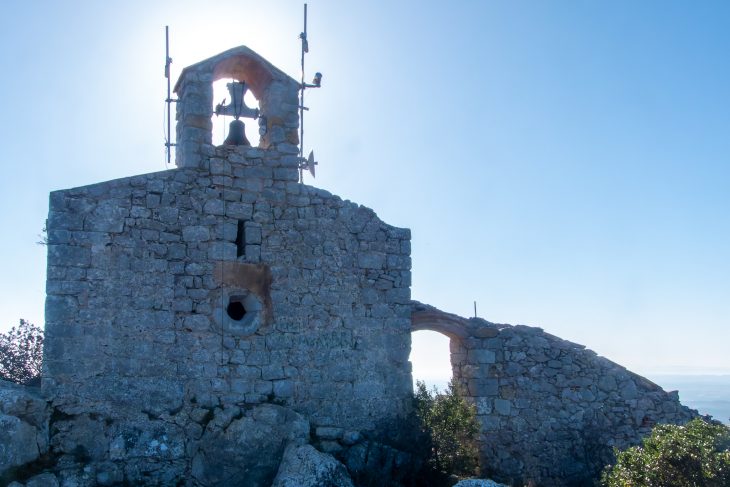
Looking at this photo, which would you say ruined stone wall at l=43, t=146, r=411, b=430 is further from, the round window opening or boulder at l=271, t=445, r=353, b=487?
boulder at l=271, t=445, r=353, b=487

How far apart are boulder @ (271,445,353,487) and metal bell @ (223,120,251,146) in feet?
13.5

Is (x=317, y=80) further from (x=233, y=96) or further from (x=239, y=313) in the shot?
(x=239, y=313)

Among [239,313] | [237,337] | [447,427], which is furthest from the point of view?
[447,427]

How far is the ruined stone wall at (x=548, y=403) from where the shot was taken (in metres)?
11.3

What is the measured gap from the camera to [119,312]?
8867 millimetres

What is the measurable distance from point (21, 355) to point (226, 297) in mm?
4979

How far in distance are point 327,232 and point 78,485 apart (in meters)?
4.24

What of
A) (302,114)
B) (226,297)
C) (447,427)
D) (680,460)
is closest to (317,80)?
(302,114)

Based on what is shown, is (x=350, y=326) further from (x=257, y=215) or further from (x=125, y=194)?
(x=125, y=194)

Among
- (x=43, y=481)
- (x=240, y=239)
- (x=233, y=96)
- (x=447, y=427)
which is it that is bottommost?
(x=43, y=481)

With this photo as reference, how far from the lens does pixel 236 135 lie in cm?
1041

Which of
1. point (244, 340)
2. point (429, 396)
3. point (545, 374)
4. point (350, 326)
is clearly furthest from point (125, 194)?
point (545, 374)

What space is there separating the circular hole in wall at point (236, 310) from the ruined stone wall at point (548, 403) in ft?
11.8

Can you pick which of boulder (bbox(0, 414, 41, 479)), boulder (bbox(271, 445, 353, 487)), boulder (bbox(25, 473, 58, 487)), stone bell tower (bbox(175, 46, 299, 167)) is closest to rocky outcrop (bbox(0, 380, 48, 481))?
boulder (bbox(0, 414, 41, 479))
